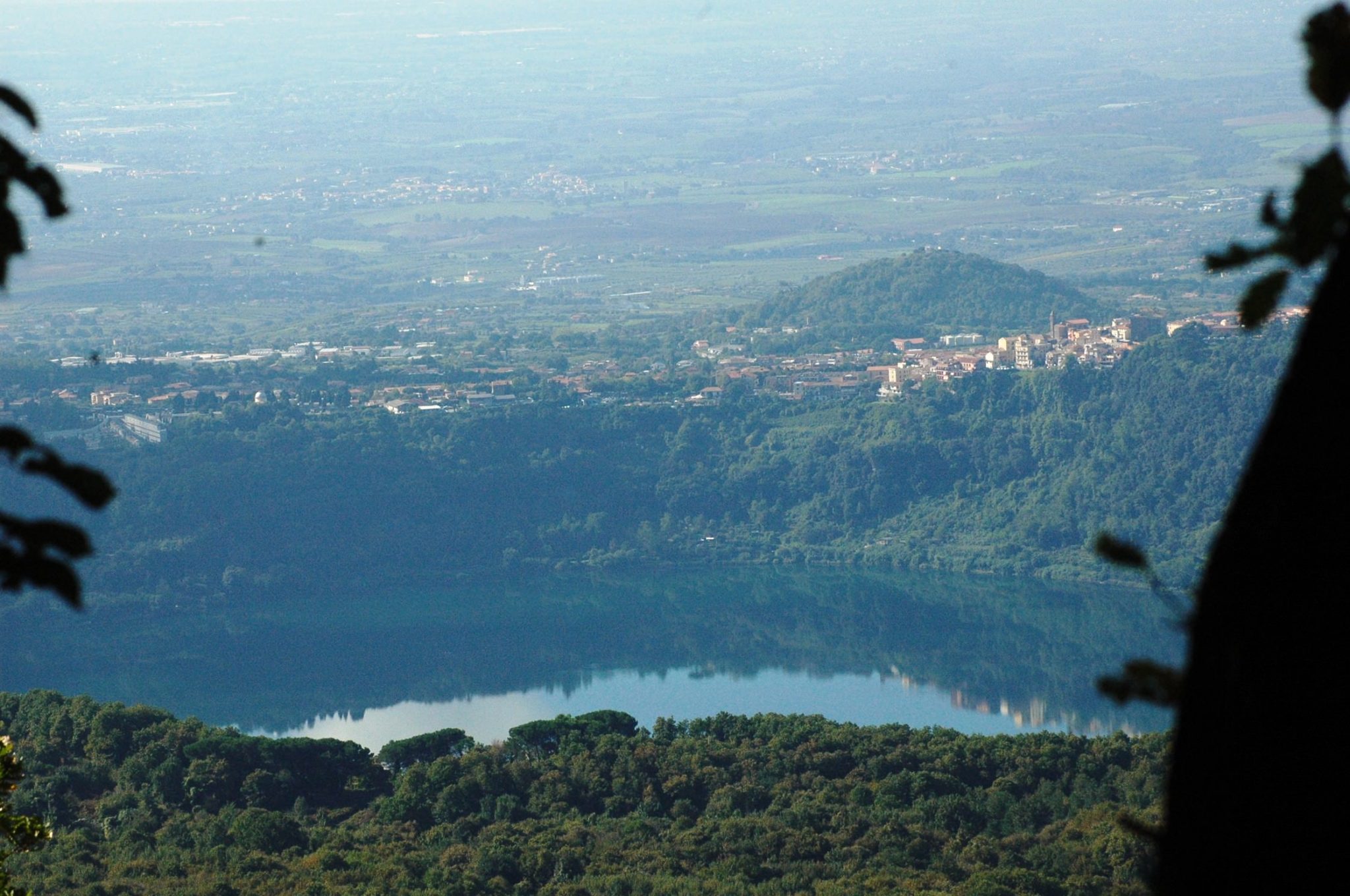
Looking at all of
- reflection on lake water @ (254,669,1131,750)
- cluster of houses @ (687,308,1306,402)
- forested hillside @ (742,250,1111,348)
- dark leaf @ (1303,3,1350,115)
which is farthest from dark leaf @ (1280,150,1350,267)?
forested hillside @ (742,250,1111,348)

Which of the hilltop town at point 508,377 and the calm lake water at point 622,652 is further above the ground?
the hilltop town at point 508,377

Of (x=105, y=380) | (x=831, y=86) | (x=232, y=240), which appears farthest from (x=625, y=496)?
(x=831, y=86)

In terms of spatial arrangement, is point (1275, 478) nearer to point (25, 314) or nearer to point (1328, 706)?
point (1328, 706)

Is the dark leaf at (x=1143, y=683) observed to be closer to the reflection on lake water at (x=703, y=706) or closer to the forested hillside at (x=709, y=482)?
the reflection on lake water at (x=703, y=706)

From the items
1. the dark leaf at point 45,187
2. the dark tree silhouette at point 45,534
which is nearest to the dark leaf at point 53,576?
the dark tree silhouette at point 45,534

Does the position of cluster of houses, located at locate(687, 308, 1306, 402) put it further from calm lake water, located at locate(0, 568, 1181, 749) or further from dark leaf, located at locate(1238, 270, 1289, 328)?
dark leaf, located at locate(1238, 270, 1289, 328)
